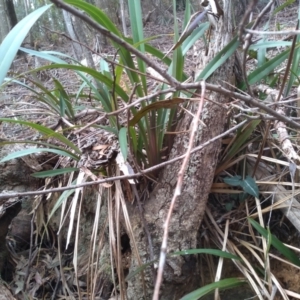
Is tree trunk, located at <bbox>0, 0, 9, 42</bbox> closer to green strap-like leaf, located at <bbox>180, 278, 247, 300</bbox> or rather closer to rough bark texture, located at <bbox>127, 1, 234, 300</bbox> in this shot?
rough bark texture, located at <bbox>127, 1, 234, 300</bbox>

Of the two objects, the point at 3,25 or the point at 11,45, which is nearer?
the point at 11,45

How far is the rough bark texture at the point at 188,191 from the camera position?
927mm

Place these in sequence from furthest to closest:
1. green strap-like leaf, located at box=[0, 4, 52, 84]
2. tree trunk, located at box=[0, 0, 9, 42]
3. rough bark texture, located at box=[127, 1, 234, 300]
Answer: tree trunk, located at box=[0, 0, 9, 42]
rough bark texture, located at box=[127, 1, 234, 300]
green strap-like leaf, located at box=[0, 4, 52, 84]

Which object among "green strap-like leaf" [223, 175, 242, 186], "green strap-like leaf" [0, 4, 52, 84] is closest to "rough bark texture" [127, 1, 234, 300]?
"green strap-like leaf" [223, 175, 242, 186]

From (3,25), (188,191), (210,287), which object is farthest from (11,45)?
(3,25)

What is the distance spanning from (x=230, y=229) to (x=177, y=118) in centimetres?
34

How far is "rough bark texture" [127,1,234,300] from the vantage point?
927 mm

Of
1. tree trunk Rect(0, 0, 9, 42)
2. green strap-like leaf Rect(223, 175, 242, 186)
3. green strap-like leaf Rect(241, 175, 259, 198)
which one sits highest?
tree trunk Rect(0, 0, 9, 42)

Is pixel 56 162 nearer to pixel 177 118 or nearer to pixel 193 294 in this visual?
pixel 177 118

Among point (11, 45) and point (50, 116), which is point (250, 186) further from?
point (50, 116)

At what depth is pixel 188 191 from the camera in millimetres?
935

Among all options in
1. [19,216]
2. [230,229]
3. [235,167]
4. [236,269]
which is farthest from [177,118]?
[19,216]

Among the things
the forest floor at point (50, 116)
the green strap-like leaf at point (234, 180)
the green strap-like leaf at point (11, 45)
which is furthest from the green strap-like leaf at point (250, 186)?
the green strap-like leaf at point (11, 45)

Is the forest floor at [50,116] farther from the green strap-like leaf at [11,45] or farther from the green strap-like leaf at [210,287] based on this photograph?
the green strap-like leaf at [11,45]
